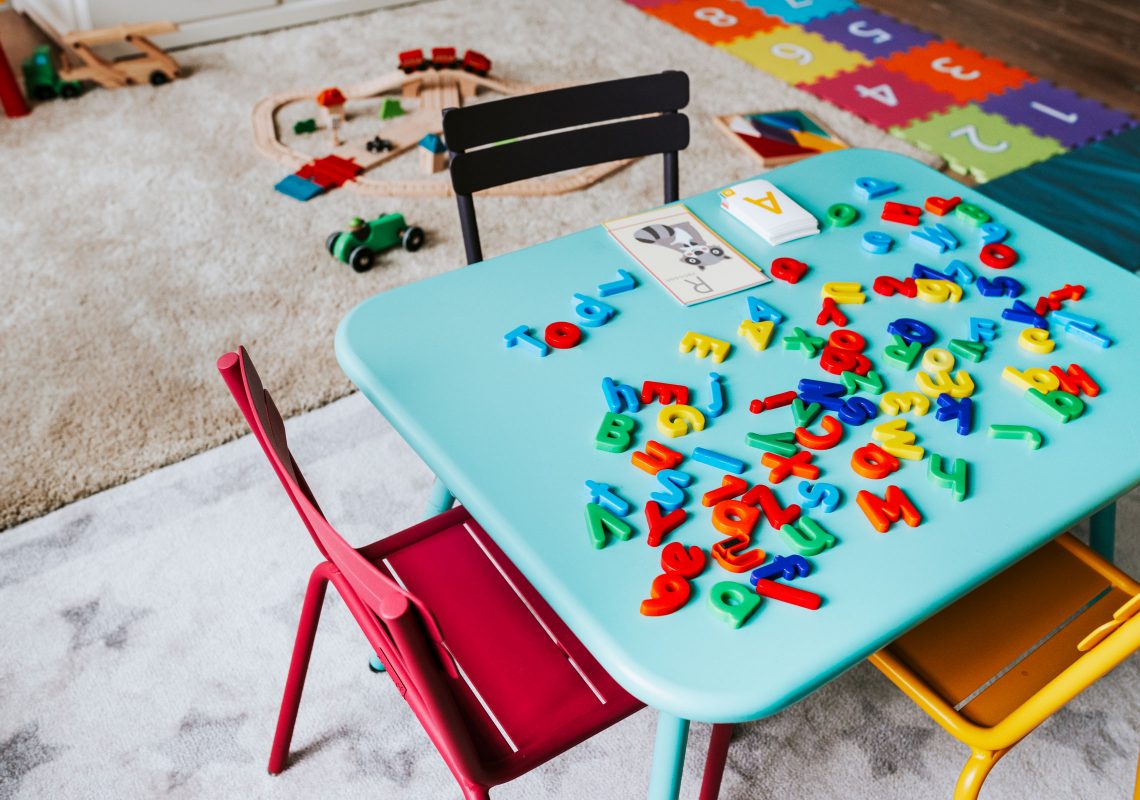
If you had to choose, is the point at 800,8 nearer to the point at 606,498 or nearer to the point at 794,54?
the point at 794,54

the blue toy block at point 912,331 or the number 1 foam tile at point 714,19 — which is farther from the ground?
the blue toy block at point 912,331

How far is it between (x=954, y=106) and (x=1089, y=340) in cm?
228

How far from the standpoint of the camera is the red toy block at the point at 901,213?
4.37 feet

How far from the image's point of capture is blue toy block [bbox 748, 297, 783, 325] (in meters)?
1.15

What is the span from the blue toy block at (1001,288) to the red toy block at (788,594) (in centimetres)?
59

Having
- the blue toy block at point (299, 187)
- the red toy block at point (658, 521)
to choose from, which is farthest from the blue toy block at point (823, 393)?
the blue toy block at point (299, 187)

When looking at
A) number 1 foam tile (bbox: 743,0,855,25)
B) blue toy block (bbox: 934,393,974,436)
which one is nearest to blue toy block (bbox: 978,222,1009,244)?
blue toy block (bbox: 934,393,974,436)

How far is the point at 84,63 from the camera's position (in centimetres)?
315

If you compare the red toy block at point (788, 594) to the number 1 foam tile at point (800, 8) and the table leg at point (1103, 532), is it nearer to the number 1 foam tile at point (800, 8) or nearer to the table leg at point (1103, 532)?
the table leg at point (1103, 532)

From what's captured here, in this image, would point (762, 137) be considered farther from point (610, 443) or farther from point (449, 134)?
point (610, 443)

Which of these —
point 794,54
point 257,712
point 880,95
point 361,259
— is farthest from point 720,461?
point 794,54

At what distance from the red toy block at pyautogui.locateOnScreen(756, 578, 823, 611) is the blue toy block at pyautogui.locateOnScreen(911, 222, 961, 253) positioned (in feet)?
2.18

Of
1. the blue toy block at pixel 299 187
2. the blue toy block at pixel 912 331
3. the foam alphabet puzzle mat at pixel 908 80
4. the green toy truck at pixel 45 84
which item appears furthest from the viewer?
the green toy truck at pixel 45 84

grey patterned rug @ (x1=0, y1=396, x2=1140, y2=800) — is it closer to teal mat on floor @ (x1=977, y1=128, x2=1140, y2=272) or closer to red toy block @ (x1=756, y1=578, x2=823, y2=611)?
red toy block @ (x1=756, y1=578, x2=823, y2=611)
